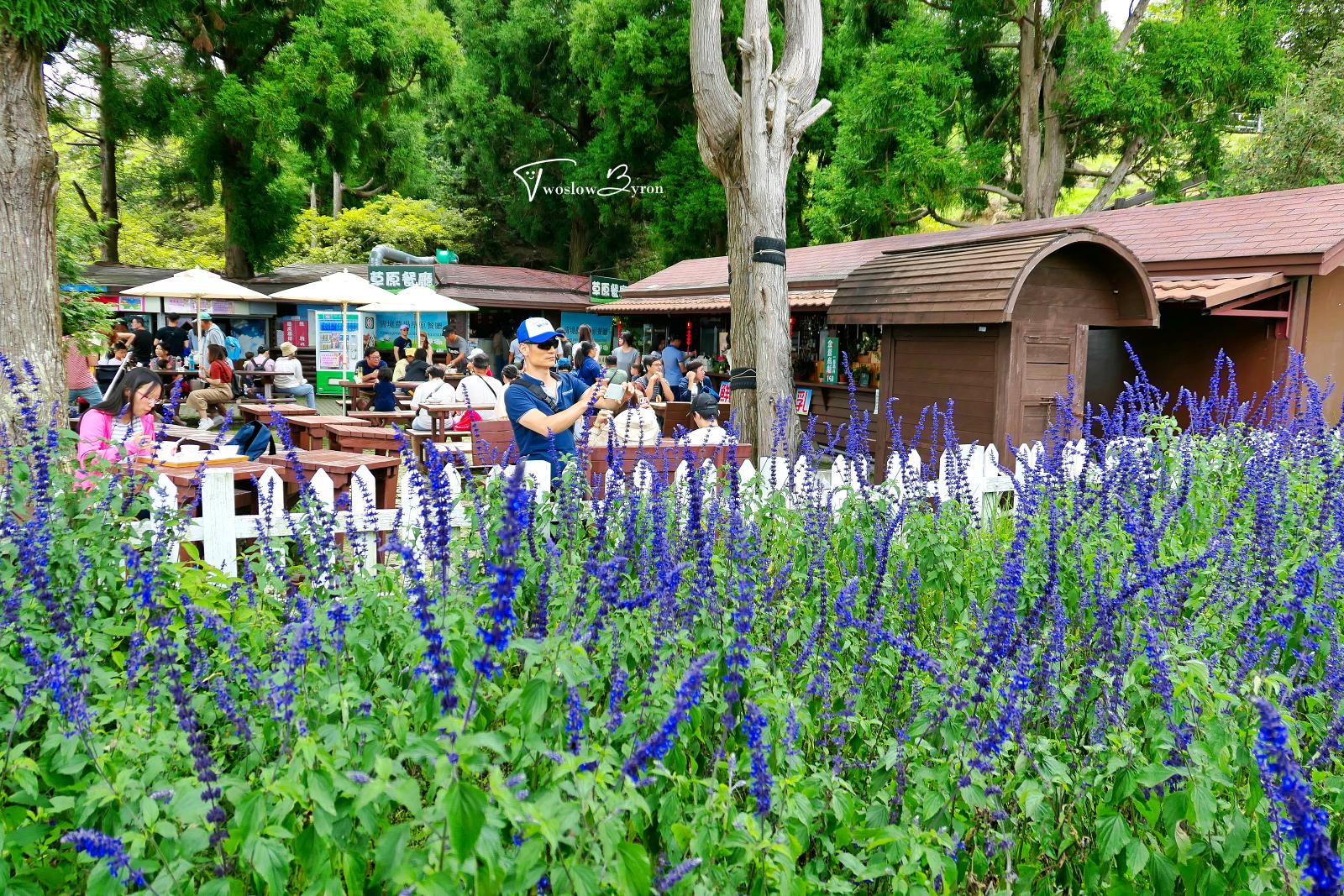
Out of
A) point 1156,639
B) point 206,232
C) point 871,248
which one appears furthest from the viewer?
point 206,232

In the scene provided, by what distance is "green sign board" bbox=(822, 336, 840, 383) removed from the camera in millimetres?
14547

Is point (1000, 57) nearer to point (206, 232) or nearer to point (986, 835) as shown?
point (986, 835)

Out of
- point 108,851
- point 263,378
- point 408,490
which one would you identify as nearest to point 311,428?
point 408,490

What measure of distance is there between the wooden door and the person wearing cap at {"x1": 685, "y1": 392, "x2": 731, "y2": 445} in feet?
9.11

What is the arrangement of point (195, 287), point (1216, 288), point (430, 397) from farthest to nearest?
1. point (195, 287)
2. point (430, 397)
3. point (1216, 288)

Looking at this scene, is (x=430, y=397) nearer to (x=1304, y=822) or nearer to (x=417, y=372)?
(x=417, y=372)

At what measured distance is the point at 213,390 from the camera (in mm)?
11727

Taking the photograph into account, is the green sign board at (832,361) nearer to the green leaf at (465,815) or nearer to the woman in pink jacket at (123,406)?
the woman in pink jacket at (123,406)

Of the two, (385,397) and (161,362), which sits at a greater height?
(161,362)

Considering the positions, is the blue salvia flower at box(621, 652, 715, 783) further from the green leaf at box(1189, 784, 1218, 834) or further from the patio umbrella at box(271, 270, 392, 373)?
the patio umbrella at box(271, 270, 392, 373)

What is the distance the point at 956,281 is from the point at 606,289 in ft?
51.6

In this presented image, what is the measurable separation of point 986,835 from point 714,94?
25.6ft

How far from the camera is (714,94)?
8.66 m

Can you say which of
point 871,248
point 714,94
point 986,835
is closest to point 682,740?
point 986,835
